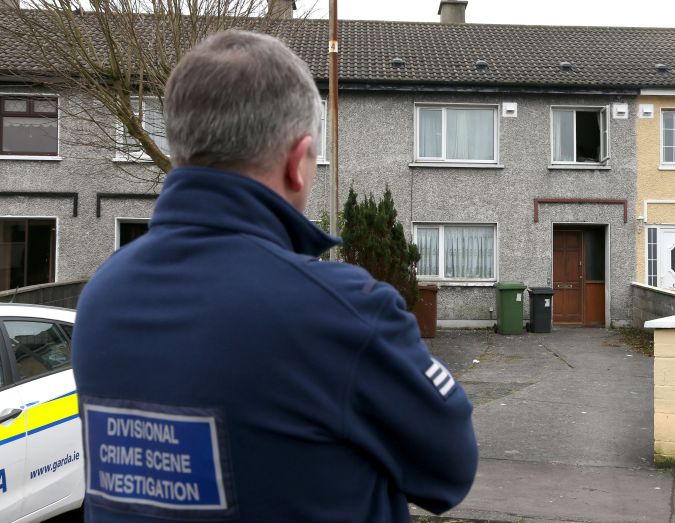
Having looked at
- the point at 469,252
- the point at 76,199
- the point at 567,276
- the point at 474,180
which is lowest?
the point at 567,276

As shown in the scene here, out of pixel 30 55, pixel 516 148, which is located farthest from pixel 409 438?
pixel 516 148

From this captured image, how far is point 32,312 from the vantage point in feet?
16.1

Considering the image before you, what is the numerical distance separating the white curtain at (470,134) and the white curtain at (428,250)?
1815 mm

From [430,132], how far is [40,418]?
14203 millimetres

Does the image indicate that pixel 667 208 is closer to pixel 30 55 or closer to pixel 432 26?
pixel 432 26

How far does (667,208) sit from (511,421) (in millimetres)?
11023

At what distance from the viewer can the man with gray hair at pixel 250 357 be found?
1.19m

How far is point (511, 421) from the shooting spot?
827cm

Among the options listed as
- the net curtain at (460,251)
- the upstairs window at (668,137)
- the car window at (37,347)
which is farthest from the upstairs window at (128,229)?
the car window at (37,347)

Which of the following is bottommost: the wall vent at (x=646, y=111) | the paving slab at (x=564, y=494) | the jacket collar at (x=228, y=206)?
the paving slab at (x=564, y=494)

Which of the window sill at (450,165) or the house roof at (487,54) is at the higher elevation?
the house roof at (487,54)

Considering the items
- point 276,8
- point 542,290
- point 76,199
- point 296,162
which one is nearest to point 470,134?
point 542,290

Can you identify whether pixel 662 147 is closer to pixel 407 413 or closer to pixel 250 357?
pixel 407 413

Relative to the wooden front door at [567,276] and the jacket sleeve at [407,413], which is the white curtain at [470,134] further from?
the jacket sleeve at [407,413]
